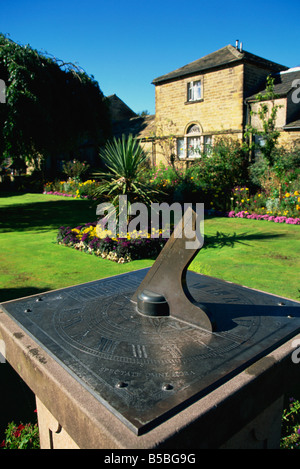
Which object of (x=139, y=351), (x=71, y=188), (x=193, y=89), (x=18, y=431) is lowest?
(x=18, y=431)

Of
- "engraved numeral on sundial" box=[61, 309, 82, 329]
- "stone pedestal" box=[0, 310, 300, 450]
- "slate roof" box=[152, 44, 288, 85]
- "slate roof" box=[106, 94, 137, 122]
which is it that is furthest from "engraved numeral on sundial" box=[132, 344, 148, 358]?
"slate roof" box=[106, 94, 137, 122]

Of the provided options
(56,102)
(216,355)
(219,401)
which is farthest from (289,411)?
(56,102)

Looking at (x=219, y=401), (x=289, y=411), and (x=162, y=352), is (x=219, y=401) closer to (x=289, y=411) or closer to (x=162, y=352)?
(x=162, y=352)

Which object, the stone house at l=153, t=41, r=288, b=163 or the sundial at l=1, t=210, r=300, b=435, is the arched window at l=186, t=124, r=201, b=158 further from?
the sundial at l=1, t=210, r=300, b=435

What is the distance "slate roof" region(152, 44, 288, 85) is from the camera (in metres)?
17.2

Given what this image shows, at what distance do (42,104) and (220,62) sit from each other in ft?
34.2

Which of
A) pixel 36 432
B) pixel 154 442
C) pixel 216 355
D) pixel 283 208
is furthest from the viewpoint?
pixel 283 208

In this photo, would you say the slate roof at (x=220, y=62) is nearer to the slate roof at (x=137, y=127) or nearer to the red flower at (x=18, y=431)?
the slate roof at (x=137, y=127)

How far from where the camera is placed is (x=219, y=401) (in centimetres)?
171

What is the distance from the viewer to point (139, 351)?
2.13 metres

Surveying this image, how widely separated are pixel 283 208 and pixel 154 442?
38.7 ft

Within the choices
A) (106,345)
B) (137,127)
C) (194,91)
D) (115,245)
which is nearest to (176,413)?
(106,345)

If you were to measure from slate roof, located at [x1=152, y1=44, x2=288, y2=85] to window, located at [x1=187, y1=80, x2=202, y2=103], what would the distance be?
60 cm

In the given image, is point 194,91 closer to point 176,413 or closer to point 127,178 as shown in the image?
point 127,178
